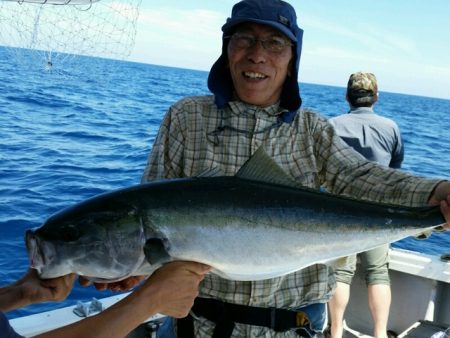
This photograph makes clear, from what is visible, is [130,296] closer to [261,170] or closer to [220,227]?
[220,227]

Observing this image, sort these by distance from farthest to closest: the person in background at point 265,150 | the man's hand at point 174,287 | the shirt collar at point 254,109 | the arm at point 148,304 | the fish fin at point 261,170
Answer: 1. the shirt collar at point 254,109
2. the person in background at point 265,150
3. the fish fin at point 261,170
4. the man's hand at point 174,287
5. the arm at point 148,304

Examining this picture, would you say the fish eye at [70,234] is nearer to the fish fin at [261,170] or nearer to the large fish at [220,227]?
the large fish at [220,227]

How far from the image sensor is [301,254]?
2391mm

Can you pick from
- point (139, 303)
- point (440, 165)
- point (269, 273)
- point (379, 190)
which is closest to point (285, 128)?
point (379, 190)

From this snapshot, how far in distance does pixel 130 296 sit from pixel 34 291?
16.6 inches

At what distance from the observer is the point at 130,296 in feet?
6.89

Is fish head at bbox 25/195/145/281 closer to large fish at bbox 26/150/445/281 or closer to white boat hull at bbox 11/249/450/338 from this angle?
large fish at bbox 26/150/445/281

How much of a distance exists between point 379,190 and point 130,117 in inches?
850

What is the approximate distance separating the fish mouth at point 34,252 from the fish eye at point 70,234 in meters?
0.11

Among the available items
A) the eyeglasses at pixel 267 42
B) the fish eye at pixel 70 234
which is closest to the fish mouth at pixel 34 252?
the fish eye at pixel 70 234

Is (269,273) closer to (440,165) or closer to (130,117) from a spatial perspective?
(440,165)

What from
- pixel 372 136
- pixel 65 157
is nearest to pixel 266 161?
pixel 372 136

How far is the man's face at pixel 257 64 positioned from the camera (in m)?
2.74

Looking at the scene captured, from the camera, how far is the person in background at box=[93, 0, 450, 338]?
2672mm
